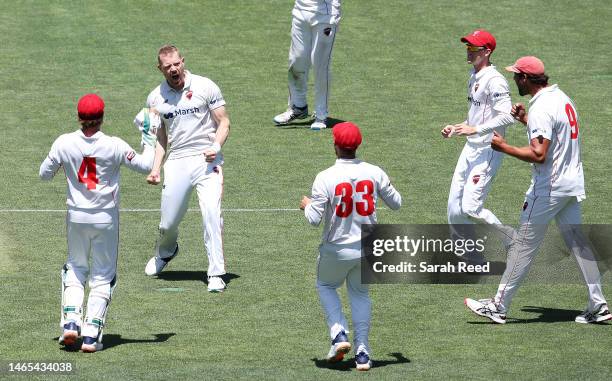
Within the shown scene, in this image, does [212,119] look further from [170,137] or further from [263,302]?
[263,302]

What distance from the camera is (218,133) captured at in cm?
1315

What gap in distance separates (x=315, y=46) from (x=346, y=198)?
26.9 ft

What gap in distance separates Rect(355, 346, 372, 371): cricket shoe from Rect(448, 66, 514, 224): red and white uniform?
3.41 m

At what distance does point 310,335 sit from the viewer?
38.1ft

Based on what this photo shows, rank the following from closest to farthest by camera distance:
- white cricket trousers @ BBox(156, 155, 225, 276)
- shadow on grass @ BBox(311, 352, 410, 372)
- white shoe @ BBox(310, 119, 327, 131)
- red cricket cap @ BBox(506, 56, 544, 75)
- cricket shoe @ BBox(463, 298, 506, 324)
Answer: shadow on grass @ BBox(311, 352, 410, 372) → red cricket cap @ BBox(506, 56, 544, 75) → cricket shoe @ BBox(463, 298, 506, 324) → white cricket trousers @ BBox(156, 155, 225, 276) → white shoe @ BBox(310, 119, 327, 131)

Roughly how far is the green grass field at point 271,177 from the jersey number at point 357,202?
1249 mm

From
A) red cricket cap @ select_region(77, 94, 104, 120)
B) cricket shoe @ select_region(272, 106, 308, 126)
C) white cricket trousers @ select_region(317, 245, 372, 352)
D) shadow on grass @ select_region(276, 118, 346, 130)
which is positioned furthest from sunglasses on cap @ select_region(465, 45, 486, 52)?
cricket shoe @ select_region(272, 106, 308, 126)

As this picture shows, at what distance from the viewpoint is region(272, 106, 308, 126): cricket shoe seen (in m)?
19.1

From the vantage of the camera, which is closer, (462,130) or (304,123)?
(462,130)

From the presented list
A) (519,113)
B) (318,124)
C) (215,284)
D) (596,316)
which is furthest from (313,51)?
(596,316)

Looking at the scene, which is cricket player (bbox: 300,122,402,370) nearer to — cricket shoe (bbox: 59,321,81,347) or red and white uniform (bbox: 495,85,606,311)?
red and white uniform (bbox: 495,85,606,311)

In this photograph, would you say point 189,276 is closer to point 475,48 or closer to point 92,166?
point 92,166

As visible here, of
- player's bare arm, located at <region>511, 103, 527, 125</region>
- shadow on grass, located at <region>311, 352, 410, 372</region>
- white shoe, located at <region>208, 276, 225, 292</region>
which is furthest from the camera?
white shoe, located at <region>208, 276, 225, 292</region>

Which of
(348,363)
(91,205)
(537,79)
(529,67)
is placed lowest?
(348,363)
